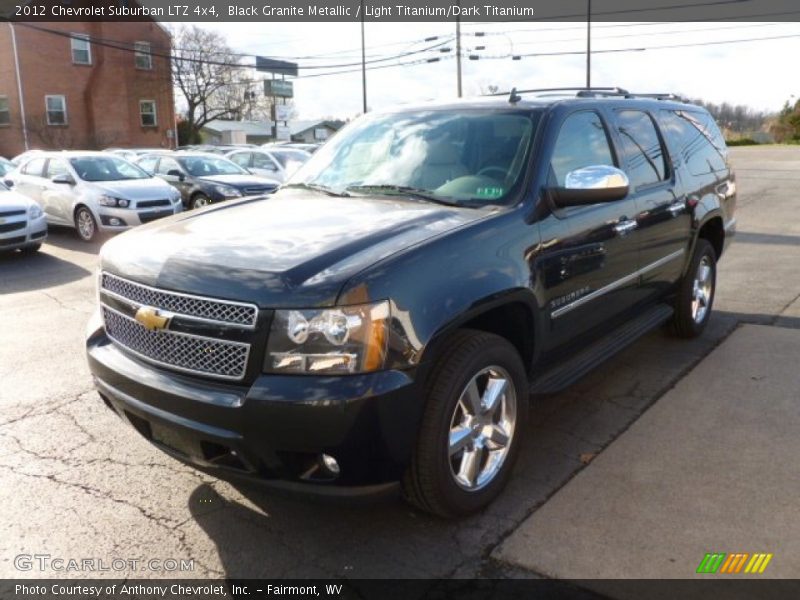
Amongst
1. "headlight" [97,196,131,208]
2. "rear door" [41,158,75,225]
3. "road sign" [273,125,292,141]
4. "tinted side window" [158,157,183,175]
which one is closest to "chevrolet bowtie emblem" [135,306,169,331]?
"headlight" [97,196,131,208]

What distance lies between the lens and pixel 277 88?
62.4 meters

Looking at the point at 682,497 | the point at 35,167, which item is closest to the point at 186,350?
the point at 682,497

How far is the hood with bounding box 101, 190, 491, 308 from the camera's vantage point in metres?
2.73

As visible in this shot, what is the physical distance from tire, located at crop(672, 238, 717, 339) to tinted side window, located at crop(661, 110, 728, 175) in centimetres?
64

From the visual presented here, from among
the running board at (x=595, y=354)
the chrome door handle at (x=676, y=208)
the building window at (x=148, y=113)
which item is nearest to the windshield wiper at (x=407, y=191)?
the running board at (x=595, y=354)

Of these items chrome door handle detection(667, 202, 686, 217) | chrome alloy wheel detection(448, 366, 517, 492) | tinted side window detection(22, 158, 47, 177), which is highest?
tinted side window detection(22, 158, 47, 177)

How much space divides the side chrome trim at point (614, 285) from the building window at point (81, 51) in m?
36.8

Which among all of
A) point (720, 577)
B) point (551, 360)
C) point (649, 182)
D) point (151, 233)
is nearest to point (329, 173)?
point (151, 233)

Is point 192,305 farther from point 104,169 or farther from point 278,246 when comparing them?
point 104,169

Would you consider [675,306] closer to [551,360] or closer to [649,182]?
[649,182]

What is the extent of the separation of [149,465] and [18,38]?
36.3 meters

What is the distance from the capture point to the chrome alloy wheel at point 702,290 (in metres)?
5.71

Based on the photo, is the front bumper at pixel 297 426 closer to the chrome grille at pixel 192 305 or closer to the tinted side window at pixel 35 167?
the chrome grille at pixel 192 305

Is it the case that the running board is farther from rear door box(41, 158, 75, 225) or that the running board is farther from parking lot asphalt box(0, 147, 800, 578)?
rear door box(41, 158, 75, 225)
